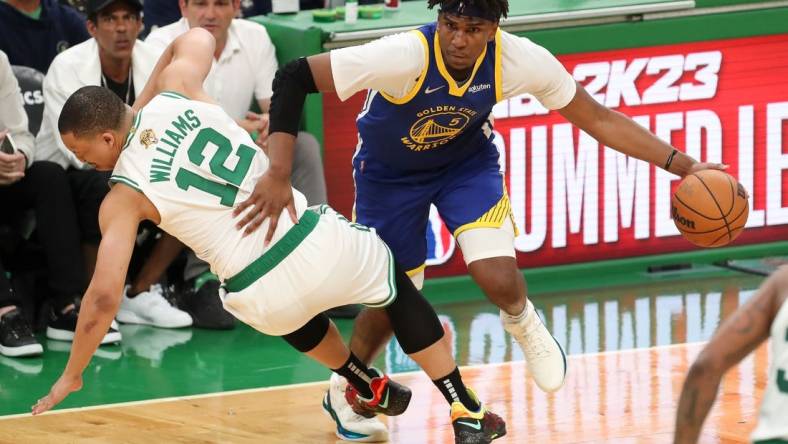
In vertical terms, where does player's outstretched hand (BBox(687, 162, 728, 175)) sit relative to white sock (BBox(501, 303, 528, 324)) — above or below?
above

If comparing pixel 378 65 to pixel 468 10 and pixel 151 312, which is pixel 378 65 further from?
pixel 151 312

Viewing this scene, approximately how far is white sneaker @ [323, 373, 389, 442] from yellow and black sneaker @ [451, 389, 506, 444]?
1.46ft

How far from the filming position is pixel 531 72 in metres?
5.26

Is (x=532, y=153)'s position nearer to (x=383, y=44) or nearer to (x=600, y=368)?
(x=600, y=368)

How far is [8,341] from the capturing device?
6.77m

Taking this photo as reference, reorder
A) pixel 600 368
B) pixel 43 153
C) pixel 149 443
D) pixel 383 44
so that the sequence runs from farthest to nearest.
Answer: pixel 43 153 < pixel 600 368 < pixel 149 443 < pixel 383 44

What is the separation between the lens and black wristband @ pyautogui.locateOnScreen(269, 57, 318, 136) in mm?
5062

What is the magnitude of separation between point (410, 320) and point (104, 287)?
111 centimetres

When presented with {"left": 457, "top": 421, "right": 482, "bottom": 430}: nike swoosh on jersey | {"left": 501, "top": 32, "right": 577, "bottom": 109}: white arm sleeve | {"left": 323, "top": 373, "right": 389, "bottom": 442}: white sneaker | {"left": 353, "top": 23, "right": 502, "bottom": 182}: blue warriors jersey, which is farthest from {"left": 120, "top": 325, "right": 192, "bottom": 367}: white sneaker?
{"left": 501, "top": 32, "right": 577, "bottom": 109}: white arm sleeve

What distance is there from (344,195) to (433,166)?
238cm

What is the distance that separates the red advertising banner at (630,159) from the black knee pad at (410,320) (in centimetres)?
272

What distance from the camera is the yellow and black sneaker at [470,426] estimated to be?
16.7 feet

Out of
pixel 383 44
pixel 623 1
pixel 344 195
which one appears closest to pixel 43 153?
pixel 344 195

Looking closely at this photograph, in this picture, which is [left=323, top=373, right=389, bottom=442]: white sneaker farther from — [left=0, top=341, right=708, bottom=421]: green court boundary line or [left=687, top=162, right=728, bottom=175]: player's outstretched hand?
[left=687, top=162, right=728, bottom=175]: player's outstretched hand
